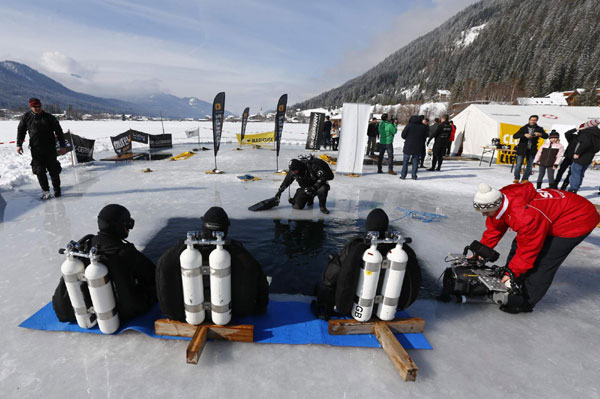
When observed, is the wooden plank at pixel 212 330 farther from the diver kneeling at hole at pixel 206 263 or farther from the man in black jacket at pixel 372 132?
the man in black jacket at pixel 372 132

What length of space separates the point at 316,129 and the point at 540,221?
15.0 m

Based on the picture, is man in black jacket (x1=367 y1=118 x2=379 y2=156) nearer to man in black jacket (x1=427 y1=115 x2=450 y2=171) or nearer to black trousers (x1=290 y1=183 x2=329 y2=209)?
man in black jacket (x1=427 y1=115 x2=450 y2=171)

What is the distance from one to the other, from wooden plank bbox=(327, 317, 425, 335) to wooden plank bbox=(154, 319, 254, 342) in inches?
29.4

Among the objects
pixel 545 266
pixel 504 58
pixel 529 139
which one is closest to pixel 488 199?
pixel 545 266

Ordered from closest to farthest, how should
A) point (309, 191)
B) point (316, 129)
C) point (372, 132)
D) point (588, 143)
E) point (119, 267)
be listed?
point (119, 267) < point (309, 191) < point (588, 143) < point (372, 132) < point (316, 129)

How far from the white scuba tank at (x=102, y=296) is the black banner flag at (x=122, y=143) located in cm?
1247

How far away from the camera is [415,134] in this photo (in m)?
9.23

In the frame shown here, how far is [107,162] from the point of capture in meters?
11.8

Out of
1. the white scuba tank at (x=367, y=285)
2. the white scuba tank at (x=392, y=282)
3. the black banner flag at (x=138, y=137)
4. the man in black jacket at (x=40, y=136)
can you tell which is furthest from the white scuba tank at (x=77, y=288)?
the black banner flag at (x=138, y=137)

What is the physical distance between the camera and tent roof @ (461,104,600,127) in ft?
49.6

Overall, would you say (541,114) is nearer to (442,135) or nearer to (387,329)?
(442,135)

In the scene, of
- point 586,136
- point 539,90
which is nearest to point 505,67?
point 539,90

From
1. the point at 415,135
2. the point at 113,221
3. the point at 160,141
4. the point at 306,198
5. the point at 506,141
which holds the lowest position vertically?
the point at 160,141

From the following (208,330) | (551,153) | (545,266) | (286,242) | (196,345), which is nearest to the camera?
(196,345)
